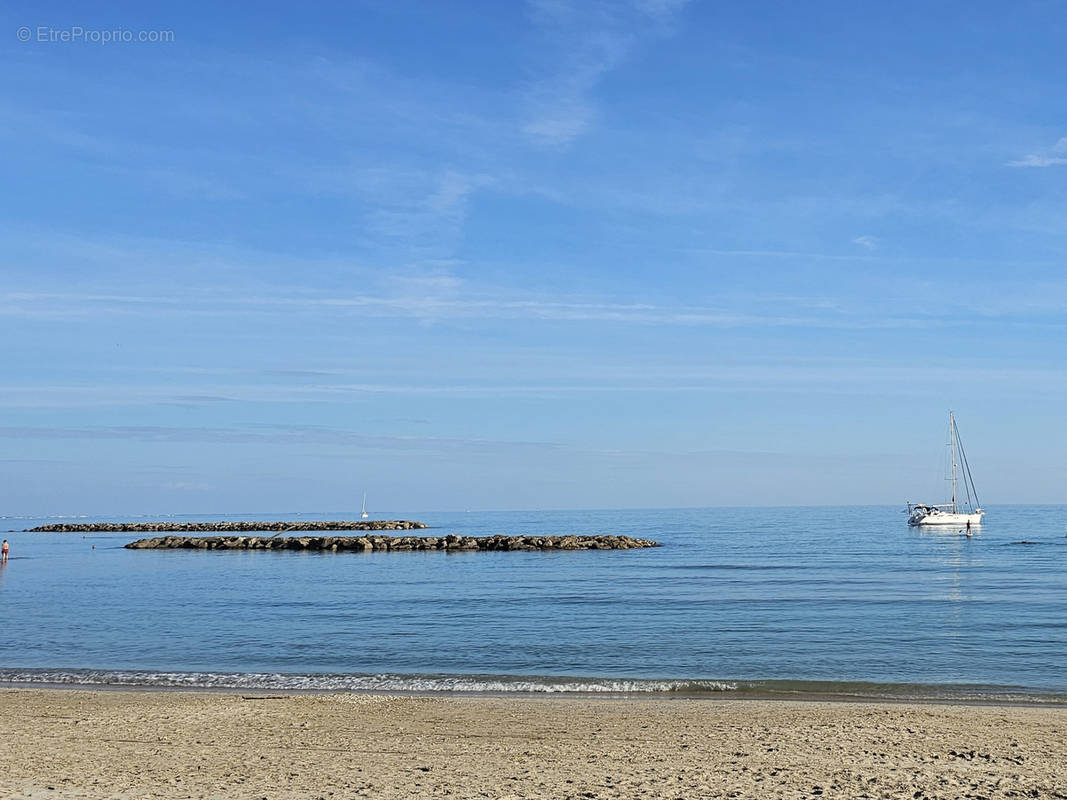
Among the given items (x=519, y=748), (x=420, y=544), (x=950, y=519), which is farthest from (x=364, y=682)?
(x=950, y=519)

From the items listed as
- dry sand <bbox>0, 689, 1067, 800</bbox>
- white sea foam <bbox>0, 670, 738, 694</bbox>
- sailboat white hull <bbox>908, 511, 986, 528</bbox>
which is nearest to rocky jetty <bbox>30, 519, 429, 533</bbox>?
sailboat white hull <bbox>908, 511, 986, 528</bbox>

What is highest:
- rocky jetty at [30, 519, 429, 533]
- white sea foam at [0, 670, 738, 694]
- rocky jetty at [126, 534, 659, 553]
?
white sea foam at [0, 670, 738, 694]

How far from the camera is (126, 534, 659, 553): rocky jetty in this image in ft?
244

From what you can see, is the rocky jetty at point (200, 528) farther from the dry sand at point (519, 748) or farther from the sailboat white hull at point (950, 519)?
the dry sand at point (519, 748)

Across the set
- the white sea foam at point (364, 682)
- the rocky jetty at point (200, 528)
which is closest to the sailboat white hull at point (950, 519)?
the rocky jetty at point (200, 528)

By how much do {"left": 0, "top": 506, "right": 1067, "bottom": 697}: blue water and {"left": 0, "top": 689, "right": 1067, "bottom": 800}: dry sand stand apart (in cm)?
255

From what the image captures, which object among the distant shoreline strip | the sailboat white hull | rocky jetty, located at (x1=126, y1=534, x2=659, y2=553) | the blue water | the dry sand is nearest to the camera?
the dry sand

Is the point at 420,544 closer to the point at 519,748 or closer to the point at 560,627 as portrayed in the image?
the point at 560,627

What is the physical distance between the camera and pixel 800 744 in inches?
457

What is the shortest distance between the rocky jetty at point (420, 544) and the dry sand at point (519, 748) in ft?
193

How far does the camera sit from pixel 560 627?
25.1m

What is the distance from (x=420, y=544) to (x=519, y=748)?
66611 mm

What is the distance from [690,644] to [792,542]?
180ft

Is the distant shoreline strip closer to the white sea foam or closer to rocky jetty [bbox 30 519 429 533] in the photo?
the white sea foam
